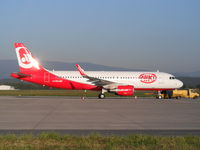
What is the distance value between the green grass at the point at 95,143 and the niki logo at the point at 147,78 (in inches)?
1189

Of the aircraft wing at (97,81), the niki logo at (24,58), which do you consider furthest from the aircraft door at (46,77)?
the aircraft wing at (97,81)

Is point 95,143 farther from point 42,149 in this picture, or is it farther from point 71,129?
point 71,129

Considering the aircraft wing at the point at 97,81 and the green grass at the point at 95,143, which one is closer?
the green grass at the point at 95,143

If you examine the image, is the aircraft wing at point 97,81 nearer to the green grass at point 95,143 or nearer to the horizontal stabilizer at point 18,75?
the horizontal stabilizer at point 18,75

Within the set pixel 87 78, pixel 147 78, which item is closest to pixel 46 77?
pixel 87 78

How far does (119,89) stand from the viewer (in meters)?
38.3

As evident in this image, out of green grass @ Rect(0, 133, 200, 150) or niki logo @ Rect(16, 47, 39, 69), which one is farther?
niki logo @ Rect(16, 47, 39, 69)

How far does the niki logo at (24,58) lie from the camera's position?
1506 inches

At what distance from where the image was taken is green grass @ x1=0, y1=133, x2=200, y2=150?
8.80 metres

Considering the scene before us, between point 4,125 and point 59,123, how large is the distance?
228 centimetres

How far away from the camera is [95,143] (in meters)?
9.50

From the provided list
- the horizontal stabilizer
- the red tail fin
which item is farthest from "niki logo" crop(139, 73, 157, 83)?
the horizontal stabilizer

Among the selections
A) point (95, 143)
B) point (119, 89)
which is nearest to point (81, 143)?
point (95, 143)

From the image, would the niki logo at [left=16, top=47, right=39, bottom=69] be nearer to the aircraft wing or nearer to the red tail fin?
the red tail fin
